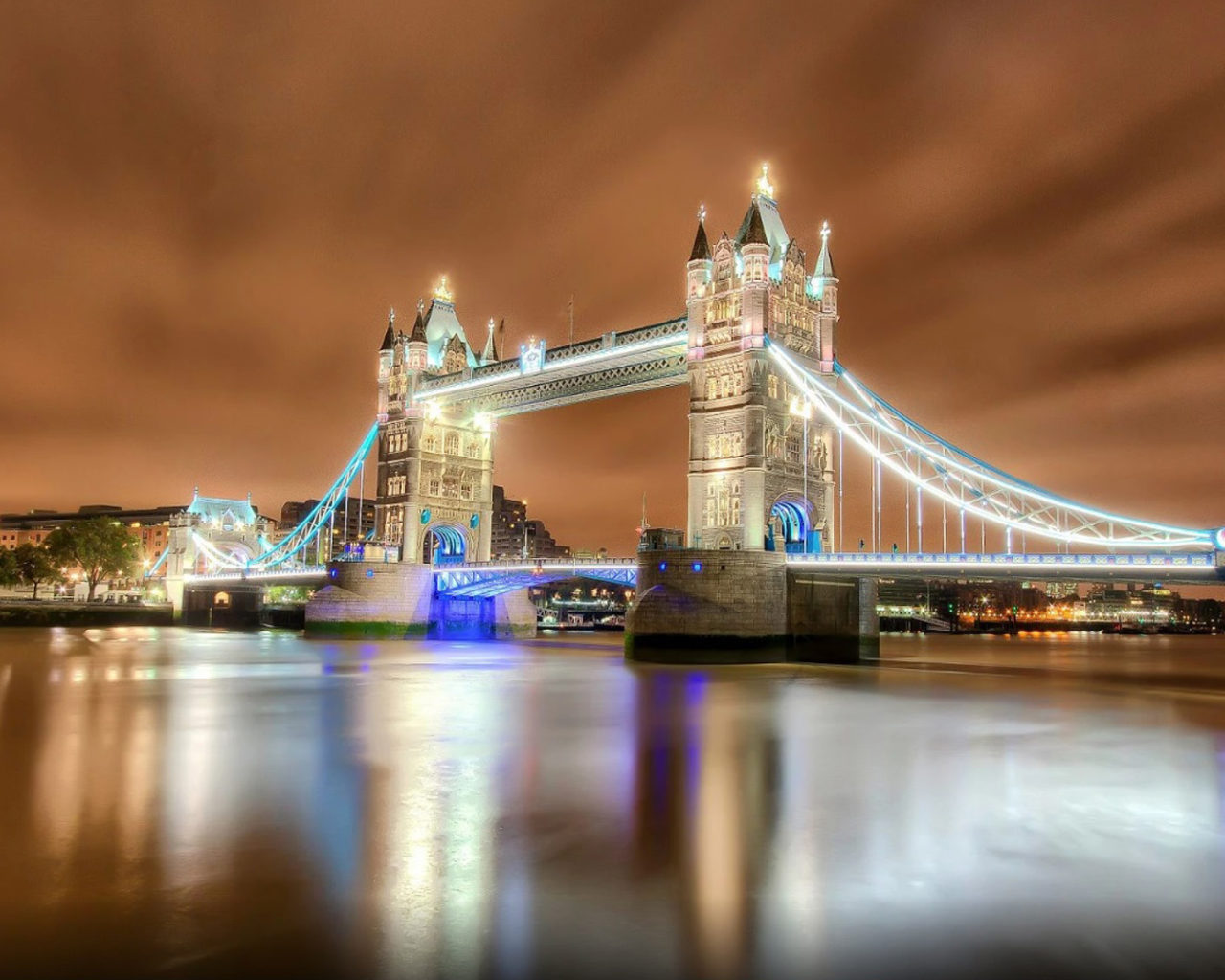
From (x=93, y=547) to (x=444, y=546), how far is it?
3892 centimetres

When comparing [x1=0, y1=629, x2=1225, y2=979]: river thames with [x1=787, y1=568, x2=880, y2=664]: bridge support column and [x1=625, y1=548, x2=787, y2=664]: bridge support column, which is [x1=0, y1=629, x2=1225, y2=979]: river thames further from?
[x1=787, y1=568, x2=880, y2=664]: bridge support column

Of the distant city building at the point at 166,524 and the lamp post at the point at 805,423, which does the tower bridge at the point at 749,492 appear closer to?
the lamp post at the point at 805,423

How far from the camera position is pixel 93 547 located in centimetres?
7969

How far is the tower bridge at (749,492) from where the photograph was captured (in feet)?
105

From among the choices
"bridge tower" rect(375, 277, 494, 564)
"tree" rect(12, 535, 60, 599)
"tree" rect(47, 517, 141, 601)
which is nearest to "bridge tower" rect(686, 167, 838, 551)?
"bridge tower" rect(375, 277, 494, 564)

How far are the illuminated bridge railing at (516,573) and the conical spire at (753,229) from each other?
13306mm

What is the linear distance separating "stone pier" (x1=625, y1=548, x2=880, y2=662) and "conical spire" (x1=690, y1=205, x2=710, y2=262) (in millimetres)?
12700

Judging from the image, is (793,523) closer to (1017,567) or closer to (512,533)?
(1017,567)

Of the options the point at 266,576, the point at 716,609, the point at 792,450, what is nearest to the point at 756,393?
the point at 792,450

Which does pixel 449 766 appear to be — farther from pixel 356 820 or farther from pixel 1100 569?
pixel 1100 569

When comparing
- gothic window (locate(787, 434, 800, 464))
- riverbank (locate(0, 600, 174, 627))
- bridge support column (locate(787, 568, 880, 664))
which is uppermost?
gothic window (locate(787, 434, 800, 464))

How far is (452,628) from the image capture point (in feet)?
176

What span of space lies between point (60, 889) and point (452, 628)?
153 feet

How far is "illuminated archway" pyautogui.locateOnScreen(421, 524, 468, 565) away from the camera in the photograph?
56.7 metres
